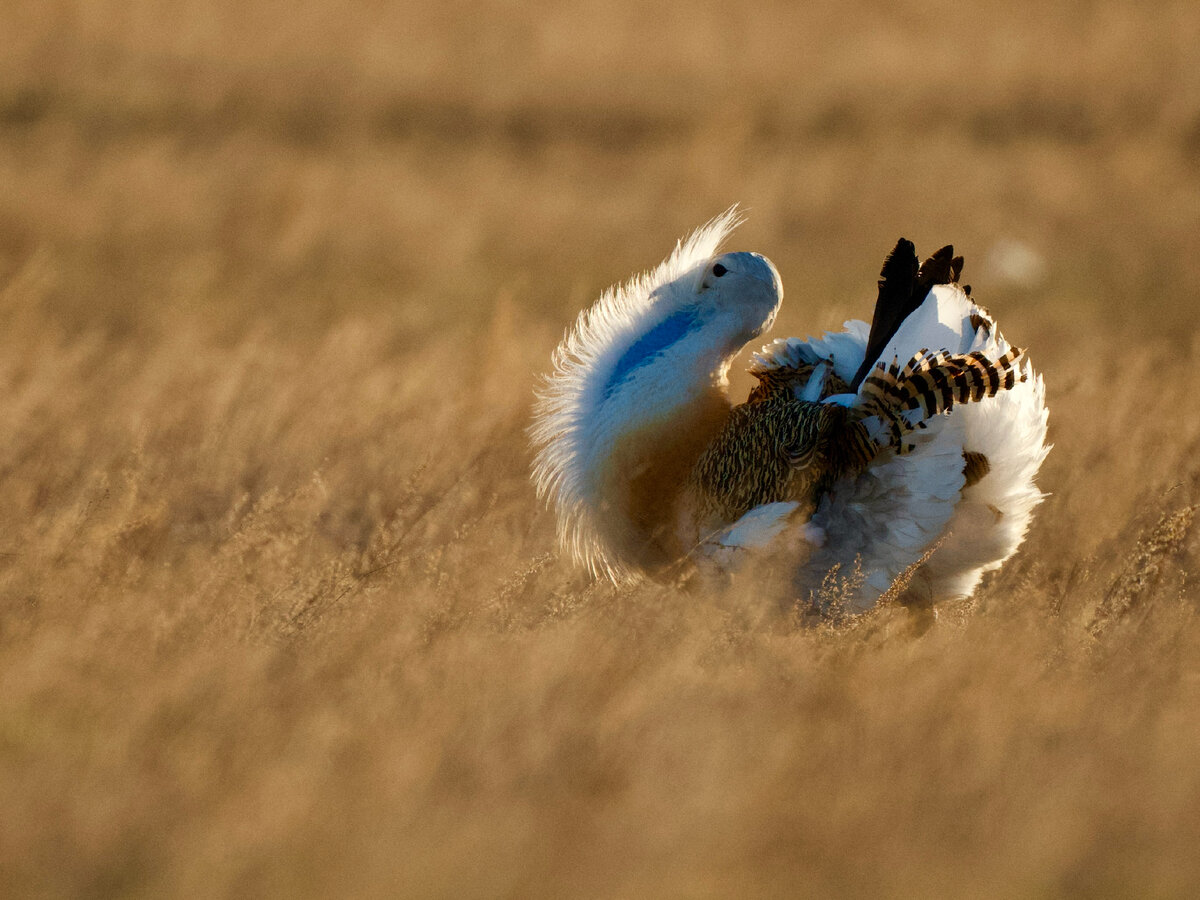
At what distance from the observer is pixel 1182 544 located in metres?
4.12

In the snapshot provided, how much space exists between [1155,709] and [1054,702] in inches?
9.5

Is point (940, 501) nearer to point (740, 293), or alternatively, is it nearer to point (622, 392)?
point (740, 293)

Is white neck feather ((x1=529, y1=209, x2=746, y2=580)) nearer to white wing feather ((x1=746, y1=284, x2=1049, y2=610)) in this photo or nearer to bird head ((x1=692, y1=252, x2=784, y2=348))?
bird head ((x1=692, y1=252, x2=784, y2=348))

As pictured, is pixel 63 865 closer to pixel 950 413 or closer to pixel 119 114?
pixel 950 413

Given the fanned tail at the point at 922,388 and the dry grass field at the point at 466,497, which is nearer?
the dry grass field at the point at 466,497

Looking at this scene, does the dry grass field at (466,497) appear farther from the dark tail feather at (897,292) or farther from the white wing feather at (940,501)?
the dark tail feather at (897,292)

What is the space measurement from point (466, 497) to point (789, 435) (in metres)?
1.08

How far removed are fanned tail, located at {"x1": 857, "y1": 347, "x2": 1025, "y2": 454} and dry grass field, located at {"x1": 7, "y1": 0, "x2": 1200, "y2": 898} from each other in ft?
1.86

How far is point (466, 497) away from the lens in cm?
409

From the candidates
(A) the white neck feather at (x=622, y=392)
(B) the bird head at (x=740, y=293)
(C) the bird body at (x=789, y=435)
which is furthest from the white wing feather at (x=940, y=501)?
(A) the white neck feather at (x=622, y=392)

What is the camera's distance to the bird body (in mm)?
3559

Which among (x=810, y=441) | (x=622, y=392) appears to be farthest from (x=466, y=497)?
(x=810, y=441)

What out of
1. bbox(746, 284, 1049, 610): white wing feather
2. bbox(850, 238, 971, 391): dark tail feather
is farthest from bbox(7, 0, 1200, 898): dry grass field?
bbox(850, 238, 971, 391): dark tail feather

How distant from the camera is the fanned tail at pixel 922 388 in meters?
3.31
